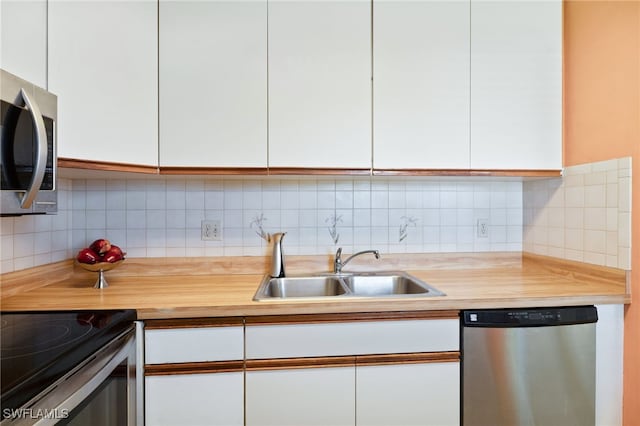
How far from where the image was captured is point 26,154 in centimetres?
103

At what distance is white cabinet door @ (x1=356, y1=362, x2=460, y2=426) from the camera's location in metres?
1.42

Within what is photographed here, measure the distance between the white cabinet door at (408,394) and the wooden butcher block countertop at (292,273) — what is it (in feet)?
0.78

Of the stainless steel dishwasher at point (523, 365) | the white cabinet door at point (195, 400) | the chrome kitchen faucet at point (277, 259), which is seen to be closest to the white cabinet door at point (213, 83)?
the chrome kitchen faucet at point (277, 259)

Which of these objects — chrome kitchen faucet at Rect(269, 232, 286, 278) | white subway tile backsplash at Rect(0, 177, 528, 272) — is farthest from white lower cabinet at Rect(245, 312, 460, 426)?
white subway tile backsplash at Rect(0, 177, 528, 272)

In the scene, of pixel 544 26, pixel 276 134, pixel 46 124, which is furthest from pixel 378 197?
pixel 46 124

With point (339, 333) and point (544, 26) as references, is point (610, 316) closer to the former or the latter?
point (339, 333)

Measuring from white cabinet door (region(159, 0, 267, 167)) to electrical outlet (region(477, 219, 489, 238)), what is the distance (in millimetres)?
1259

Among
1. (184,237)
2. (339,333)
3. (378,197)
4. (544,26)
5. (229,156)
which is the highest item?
(544,26)

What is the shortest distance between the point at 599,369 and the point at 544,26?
1.53m

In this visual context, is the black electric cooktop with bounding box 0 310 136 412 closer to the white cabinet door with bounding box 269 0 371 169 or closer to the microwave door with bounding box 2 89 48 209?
the microwave door with bounding box 2 89 48 209

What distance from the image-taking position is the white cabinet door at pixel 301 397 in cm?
138

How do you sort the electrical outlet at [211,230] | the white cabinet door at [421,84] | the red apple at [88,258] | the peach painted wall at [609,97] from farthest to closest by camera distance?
1. the electrical outlet at [211,230]
2. the white cabinet door at [421,84]
3. the red apple at [88,258]
4. the peach painted wall at [609,97]

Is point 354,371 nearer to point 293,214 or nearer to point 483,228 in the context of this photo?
point 293,214

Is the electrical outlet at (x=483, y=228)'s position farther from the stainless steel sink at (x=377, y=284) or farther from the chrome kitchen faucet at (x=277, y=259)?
the chrome kitchen faucet at (x=277, y=259)
